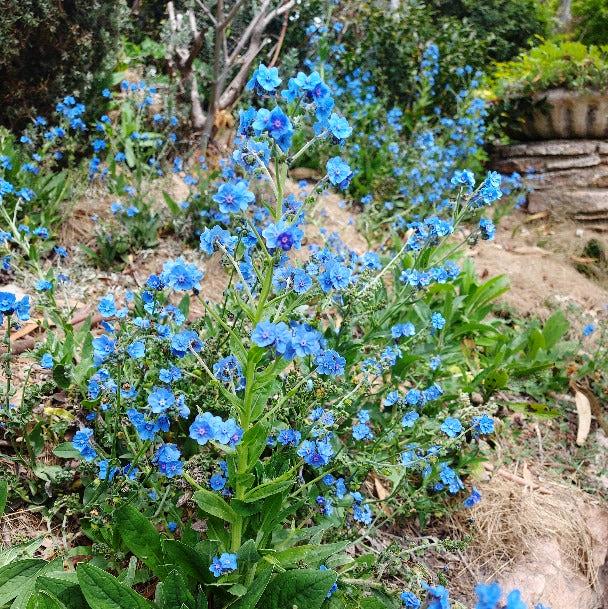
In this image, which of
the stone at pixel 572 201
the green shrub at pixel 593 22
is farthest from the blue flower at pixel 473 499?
the green shrub at pixel 593 22

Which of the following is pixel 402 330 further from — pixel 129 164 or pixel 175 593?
pixel 129 164

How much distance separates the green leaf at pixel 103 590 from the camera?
1.66 metres

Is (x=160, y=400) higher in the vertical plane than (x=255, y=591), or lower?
higher

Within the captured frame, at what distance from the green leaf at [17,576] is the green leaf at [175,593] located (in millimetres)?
436

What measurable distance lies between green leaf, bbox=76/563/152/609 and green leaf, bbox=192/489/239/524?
292mm

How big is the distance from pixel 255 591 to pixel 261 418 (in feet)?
1.60

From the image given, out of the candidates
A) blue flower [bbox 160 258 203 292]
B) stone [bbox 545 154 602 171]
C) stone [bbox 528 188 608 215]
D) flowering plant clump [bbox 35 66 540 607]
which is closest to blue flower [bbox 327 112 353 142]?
flowering plant clump [bbox 35 66 540 607]

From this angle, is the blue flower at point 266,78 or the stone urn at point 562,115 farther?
the stone urn at point 562,115

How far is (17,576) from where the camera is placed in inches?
71.7

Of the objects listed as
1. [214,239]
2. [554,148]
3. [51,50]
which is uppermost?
[51,50]

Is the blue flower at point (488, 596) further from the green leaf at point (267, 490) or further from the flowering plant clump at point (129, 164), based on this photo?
the flowering plant clump at point (129, 164)

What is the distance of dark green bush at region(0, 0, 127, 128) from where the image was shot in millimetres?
3850

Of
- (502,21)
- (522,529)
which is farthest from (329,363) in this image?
(502,21)

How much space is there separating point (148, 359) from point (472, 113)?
5148 mm
